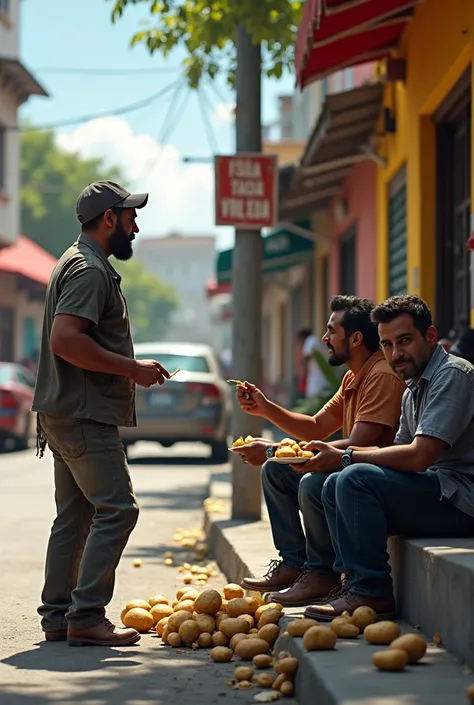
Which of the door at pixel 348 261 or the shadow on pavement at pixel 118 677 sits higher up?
the door at pixel 348 261

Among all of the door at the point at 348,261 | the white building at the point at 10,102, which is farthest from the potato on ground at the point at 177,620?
the white building at the point at 10,102

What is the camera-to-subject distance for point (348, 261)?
63.4 feet

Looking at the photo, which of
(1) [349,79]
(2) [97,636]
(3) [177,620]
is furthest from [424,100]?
(1) [349,79]

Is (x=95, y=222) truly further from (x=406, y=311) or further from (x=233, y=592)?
(x=233, y=592)

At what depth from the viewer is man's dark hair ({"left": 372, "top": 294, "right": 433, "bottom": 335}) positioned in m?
5.50

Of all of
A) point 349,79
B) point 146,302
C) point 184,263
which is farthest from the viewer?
point 184,263

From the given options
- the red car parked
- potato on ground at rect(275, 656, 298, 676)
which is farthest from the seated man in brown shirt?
the red car parked

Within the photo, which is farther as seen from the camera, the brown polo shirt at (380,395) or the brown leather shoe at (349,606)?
the brown polo shirt at (380,395)

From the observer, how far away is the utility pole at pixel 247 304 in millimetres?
9508

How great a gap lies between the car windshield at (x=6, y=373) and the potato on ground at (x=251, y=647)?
15208 mm

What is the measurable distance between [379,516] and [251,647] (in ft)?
2.57

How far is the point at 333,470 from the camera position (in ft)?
18.6

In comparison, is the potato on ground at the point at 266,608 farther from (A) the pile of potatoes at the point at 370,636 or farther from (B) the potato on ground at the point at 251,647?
(A) the pile of potatoes at the point at 370,636

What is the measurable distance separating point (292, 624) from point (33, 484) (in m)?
9.99
